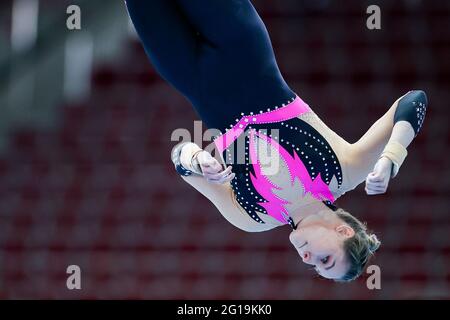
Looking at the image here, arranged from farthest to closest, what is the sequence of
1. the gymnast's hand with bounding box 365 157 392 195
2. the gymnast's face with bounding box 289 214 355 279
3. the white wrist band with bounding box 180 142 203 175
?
1. the gymnast's face with bounding box 289 214 355 279
2. the white wrist band with bounding box 180 142 203 175
3. the gymnast's hand with bounding box 365 157 392 195

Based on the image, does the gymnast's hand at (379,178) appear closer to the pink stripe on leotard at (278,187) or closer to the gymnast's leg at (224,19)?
the pink stripe on leotard at (278,187)

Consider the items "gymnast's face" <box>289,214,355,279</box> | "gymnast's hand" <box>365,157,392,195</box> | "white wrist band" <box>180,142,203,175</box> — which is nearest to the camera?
"gymnast's hand" <box>365,157,392,195</box>

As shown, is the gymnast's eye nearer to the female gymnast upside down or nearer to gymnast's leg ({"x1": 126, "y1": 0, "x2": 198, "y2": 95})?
the female gymnast upside down

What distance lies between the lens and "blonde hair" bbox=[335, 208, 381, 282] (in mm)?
2055

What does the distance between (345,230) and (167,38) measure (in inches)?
27.6

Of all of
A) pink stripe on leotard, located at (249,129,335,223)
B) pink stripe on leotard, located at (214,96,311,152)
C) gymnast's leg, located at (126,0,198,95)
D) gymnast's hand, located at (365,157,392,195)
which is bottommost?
gymnast's hand, located at (365,157,392,195)

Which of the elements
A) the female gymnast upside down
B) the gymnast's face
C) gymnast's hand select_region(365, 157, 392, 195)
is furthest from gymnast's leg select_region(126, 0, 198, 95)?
gymnast's hand select_region(365, 157, 392, 195)

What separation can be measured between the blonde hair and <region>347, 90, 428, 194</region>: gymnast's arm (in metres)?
0.10

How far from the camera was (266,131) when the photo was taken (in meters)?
2.05

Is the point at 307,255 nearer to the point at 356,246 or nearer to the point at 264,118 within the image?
the point at 356,246

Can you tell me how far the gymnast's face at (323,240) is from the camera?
6.62 ft

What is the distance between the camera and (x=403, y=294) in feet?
12.1
